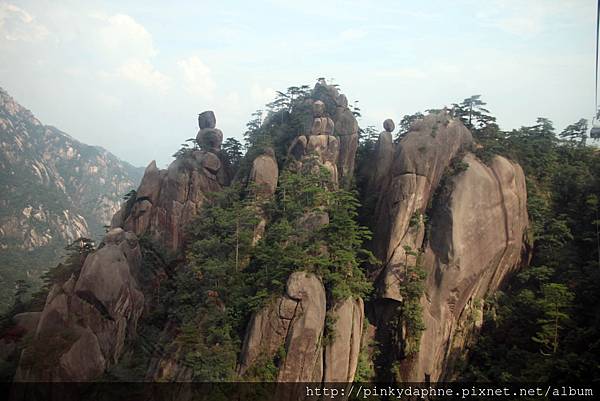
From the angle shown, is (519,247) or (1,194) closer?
(519,247)

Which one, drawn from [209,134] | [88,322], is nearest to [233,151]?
[209,134]

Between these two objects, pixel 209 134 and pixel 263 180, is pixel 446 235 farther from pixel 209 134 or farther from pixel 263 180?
pixel 209 134

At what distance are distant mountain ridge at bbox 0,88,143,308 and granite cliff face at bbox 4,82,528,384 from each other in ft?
97.3

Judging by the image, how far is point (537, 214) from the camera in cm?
2447

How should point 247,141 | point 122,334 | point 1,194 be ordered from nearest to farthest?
point 122,334 < point 247,141 < point 1,194

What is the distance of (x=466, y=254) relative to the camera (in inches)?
869

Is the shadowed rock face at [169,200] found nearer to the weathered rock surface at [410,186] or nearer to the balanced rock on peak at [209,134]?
the balanced rock on peak at [209,134]

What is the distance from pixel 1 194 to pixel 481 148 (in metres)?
75.7

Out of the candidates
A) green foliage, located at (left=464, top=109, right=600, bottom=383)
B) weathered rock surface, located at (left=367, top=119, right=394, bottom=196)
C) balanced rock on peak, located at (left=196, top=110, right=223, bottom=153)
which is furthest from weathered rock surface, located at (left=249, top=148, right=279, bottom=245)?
green foliage, located at (left=464, top=109, right=600, bottom=383)

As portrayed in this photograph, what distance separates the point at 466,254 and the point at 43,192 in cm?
8150

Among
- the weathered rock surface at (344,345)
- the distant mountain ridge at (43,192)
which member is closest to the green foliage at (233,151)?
the weathered rock surface at (344,345)

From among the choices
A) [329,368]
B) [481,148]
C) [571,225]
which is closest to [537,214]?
[571,225]

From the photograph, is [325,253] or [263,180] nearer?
[325,253]

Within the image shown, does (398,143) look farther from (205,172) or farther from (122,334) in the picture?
(122,334)
